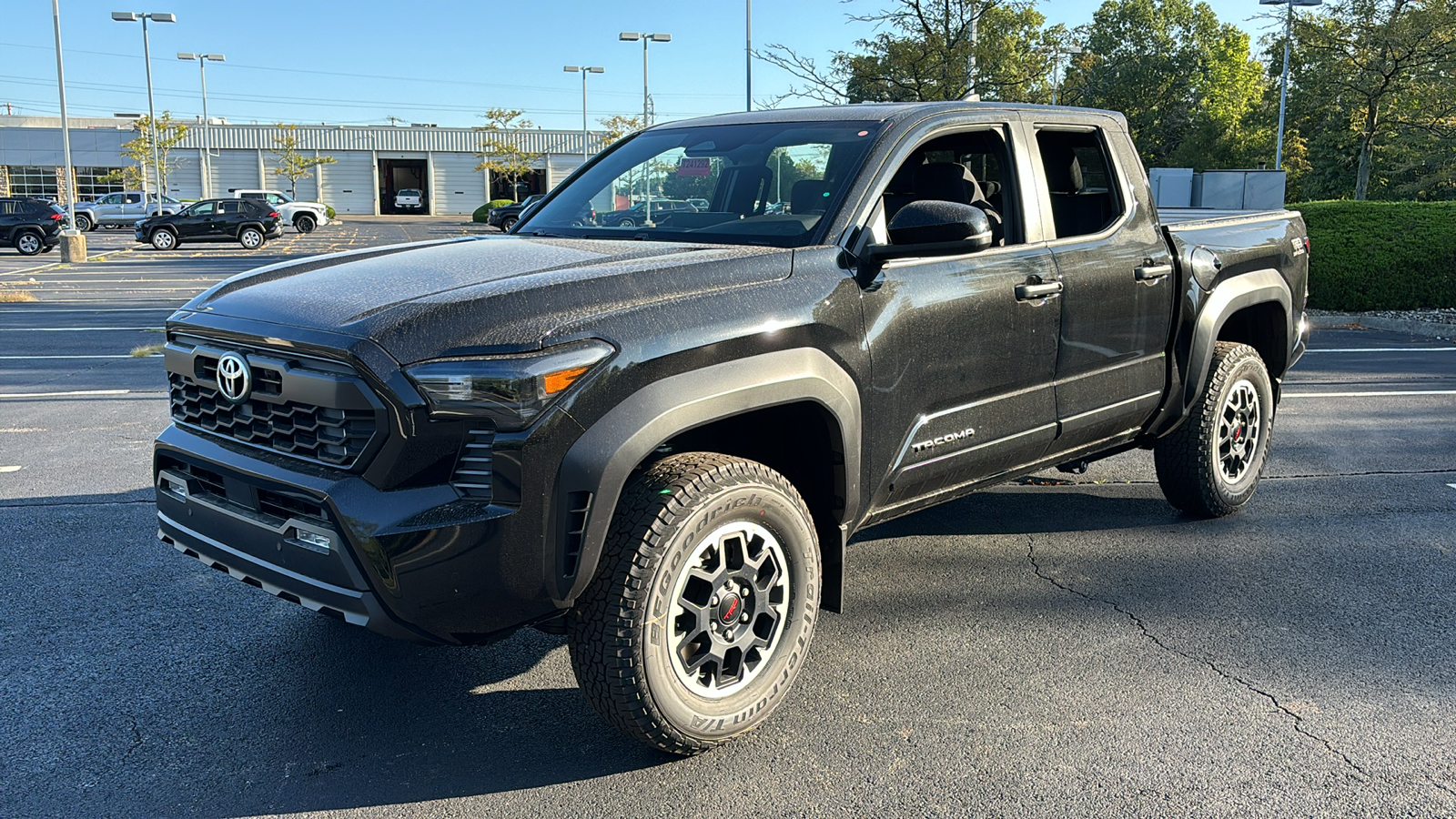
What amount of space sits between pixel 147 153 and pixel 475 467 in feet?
209

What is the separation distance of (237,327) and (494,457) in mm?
962

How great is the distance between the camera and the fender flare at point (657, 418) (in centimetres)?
291

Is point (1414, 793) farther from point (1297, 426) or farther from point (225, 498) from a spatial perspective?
point (1297, 426)

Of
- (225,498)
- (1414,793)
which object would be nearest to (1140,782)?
(1414,793)

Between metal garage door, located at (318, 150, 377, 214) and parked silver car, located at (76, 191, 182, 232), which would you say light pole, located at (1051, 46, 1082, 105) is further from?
metal garage door, located at (318, 150, 377, 214)

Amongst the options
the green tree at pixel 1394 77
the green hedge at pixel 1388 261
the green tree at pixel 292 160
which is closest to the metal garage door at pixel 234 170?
the green tree at pixel 292 160

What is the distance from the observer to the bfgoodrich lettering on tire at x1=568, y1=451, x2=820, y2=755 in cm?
306

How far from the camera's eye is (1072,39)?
2370 centimetres

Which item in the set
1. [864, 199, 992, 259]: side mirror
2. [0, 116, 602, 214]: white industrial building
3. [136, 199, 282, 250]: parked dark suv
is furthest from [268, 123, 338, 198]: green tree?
[864, 199, 992, 259]: side mirror

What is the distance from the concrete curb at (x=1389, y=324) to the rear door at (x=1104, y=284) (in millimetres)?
11089

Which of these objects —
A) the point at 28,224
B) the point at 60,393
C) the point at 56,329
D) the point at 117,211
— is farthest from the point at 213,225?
the point at 60,393

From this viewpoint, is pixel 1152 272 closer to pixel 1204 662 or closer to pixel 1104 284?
pixel 1104 284

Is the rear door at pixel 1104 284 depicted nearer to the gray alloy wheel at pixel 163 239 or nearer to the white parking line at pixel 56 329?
the white parking line at pixel 56 329

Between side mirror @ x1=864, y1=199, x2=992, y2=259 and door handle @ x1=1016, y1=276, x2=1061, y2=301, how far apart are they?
490 mm
